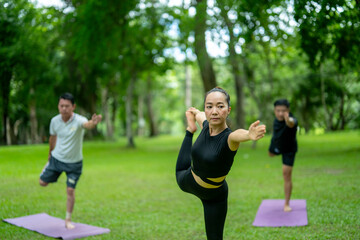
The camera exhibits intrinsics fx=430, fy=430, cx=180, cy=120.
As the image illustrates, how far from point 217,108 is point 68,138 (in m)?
3.53

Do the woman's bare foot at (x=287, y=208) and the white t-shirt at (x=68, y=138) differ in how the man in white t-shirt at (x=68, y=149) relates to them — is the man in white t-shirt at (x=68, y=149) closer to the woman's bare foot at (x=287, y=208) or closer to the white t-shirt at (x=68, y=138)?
the white t-shirt at (x=68, y=138)

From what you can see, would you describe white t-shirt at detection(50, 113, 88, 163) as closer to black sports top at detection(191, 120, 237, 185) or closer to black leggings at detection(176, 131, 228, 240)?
black leggings at detection(176, 131, 228, 240)

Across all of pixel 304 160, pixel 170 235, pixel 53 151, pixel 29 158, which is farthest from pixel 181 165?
pixel 29 158

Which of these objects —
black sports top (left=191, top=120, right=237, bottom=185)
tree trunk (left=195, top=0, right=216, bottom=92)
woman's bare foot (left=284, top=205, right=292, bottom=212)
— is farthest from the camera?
tree trunk (left=195, top=0, right=216, bottom=92)

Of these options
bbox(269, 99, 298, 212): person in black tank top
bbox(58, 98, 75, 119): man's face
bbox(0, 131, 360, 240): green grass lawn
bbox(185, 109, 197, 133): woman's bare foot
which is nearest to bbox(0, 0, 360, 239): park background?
bbox(0, 131, 360, 240): green grass lawn

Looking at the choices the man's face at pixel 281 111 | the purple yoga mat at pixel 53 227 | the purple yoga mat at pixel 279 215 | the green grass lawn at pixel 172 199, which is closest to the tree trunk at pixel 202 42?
the man's face at pixel 281 111

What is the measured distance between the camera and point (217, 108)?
3912 millimetres

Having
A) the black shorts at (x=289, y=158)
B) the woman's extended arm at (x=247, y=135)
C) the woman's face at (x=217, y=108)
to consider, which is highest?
the woman's face at (x=217, y=108)

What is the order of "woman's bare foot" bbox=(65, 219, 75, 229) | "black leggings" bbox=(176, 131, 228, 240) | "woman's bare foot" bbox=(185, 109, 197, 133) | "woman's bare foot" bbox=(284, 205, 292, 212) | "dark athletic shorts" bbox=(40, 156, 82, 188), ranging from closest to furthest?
"black leggings" bbox=(176, 131, 228, 240), "woman's bare foot" bbox=(185, 109, 197, 133), "dark athletic shorts" bbox=(40, 156, 82, 188), "woman's bare foot" bbox=(65, 219, 75, 229), "woman's bare foot" bbox=(284, 205, 292, 212)

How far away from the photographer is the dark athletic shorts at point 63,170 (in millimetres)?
6703

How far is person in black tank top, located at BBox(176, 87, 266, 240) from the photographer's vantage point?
3869mm

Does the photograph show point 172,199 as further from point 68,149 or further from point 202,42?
point 202,42

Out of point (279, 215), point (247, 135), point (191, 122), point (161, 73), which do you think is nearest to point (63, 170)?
point (191, 122)

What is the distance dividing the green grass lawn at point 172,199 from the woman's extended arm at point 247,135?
2.96m
